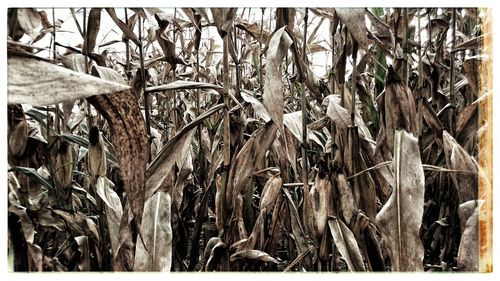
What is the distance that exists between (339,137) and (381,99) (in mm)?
91

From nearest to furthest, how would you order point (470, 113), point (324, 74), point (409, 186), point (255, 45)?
point (409, 186)
point (470, 113)
point (255, 45)
point (324, 74)

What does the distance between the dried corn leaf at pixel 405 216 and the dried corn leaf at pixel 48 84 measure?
0.36m

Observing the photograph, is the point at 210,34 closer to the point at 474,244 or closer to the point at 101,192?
the point at 101,192

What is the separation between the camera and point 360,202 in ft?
2.41

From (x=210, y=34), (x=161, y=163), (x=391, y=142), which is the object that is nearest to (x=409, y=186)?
(x=391, y=142)

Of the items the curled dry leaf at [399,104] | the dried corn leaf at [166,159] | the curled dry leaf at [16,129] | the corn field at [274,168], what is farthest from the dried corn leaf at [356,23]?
the curled dry leaf at [16,129]

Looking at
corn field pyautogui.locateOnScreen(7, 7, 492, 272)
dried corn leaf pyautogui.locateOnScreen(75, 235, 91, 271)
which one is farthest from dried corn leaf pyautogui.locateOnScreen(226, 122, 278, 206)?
dried corn leaf pyautogui.locateOnScreen(75, 235, 91, 271)

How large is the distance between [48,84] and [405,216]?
1.39 ft

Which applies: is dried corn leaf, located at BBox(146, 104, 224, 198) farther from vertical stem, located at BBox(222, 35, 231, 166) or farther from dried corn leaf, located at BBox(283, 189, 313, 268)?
dried corn leaf, located at BBox(283, 189, 313, 268)

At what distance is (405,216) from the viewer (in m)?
Result: 0.57

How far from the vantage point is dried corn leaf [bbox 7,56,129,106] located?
38 cm

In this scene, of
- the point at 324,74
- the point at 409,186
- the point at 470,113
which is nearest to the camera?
the point at 409,186

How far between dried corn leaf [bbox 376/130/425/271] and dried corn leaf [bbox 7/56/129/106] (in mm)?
360
